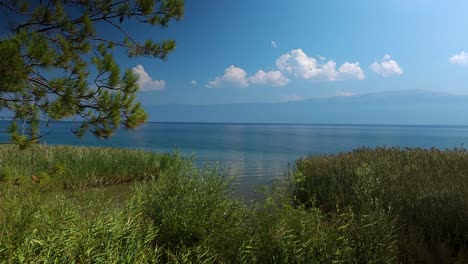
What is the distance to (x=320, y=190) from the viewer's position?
11.4m

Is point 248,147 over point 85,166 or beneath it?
beneath

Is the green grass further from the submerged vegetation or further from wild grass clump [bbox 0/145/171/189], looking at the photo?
wild grass clump [bbox 0/145/171/189]

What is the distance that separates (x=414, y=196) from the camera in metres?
8.95

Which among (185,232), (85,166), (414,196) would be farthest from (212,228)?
(85,166)

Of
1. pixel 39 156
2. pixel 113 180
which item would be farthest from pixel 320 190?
pixel 39 156

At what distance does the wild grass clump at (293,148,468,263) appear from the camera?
6484 mm

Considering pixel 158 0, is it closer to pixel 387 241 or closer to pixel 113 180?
pixel 387 241

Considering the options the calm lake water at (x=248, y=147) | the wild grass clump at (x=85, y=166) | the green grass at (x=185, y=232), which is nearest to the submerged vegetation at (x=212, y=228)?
the green grass at (x=185, y=232)

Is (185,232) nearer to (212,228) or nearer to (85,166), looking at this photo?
(212,228)

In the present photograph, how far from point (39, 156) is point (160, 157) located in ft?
18.0

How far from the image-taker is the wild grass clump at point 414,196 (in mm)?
6484

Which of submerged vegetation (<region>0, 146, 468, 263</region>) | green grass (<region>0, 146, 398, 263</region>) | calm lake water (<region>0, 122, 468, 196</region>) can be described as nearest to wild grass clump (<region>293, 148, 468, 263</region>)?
submerged vegetation (<region>0, 146, 468, 263</region>)

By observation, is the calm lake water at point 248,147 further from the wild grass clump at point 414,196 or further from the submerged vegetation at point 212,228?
the wild grass clump at point 414,196

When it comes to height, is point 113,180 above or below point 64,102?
below
